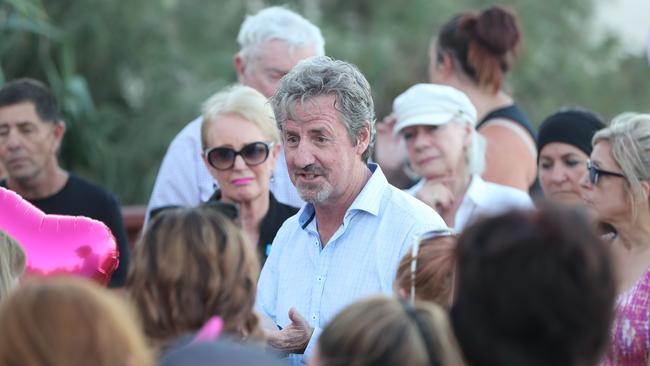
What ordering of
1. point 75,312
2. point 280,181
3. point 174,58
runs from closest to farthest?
point 75,312 < point 280,181 < point 174,58

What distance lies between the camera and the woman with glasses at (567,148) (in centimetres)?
505

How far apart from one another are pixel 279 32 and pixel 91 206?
126 centimetres

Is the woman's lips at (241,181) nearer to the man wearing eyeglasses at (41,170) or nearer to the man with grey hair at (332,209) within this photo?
the man with grey hair at (332,209)

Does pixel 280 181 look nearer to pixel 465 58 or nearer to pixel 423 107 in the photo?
pixel 423 107

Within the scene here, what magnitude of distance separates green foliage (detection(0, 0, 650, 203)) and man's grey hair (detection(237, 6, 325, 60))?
3.18 metres

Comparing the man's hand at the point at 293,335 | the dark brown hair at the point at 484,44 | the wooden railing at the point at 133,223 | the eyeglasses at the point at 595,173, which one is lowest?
the wooden railing at the point at 133,223

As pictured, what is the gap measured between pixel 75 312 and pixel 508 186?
11.3 ft

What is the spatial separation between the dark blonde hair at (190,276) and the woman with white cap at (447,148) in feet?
8.17

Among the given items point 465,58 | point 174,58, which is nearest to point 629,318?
point 465,58

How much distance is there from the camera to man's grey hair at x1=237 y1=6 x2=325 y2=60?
524 cm

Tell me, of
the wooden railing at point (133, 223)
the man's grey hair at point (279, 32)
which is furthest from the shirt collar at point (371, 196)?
the wooden railing at point (133, 223)

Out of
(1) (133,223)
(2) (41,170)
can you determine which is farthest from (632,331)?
(1) (133,223)

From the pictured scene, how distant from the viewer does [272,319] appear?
12.3 ft

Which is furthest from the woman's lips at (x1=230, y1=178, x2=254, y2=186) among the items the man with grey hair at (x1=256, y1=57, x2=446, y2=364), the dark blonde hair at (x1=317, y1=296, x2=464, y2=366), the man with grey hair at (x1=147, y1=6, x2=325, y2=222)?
the dark blonde hair at (x1=317, y1=296, x2=464, y2=366)
